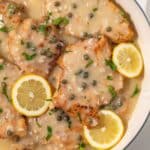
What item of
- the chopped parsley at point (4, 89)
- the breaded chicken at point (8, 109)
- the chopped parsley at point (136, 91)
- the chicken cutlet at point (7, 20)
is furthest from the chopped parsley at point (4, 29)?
the chopped parsley at point (136, 91)

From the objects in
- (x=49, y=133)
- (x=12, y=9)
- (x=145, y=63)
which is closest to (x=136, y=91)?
(x=145, y=63)

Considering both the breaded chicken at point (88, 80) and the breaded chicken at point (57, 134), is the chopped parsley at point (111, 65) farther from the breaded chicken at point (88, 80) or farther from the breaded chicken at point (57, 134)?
the breaded chicken at point (57, 134)

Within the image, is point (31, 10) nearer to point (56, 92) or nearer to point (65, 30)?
point (65, 30)

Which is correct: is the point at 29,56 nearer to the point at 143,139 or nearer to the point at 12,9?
the point at 12,9

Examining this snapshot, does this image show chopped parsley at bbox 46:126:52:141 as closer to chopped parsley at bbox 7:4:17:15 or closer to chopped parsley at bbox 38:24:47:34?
chopped parsley at bbox 38:24:47:34

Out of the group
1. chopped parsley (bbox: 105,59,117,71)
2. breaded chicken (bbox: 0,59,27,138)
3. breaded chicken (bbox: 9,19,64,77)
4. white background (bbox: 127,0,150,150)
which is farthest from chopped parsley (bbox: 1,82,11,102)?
white background (bbox: 127,0,150,150)

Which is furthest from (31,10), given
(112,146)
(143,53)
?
(112,146)
